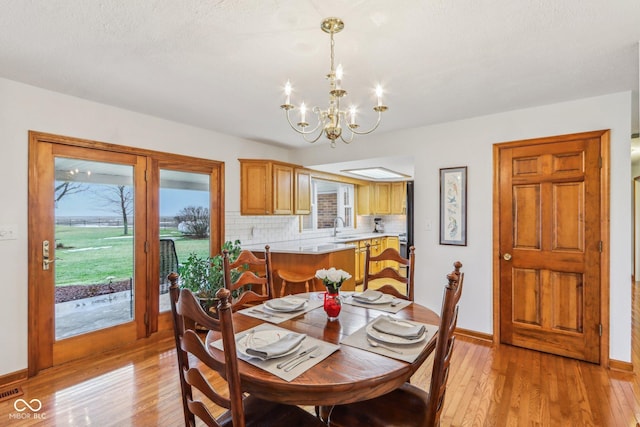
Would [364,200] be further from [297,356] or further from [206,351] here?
[206,351]

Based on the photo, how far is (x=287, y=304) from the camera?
6.38 ft

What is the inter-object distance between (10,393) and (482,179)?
4411 millimetres

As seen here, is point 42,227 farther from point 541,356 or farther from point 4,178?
point 541,356

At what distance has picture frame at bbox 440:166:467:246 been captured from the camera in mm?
3445

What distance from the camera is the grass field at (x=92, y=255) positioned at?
2824 millimetres

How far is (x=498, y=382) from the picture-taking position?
2.51 m

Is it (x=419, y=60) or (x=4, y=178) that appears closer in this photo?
(x=419, y=60)

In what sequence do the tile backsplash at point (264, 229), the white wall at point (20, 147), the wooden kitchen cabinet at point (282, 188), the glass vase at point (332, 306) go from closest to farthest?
the glass vase at point (332, 306) → the white wall at point (20, 147) → the tile backsplash at point (264, 229) → the wooden kitchen cabinet at point (282, 188)

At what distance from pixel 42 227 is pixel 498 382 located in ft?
12.8

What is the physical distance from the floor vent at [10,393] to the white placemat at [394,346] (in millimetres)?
2567

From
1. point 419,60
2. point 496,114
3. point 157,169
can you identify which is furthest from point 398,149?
point 157,169

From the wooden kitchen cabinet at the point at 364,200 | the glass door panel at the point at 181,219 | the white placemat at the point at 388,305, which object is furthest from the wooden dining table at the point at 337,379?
the wooden kitchen cabinet at the point at 364,200

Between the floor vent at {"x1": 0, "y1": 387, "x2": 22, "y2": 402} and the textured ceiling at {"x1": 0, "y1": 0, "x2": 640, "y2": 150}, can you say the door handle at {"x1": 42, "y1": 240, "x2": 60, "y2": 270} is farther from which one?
the textured ceiling at {"x1": 0, "y1": 0, "x2": 640, "y2": 150}

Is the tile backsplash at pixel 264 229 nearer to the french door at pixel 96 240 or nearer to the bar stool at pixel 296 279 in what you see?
the french door at pixel 96 240
